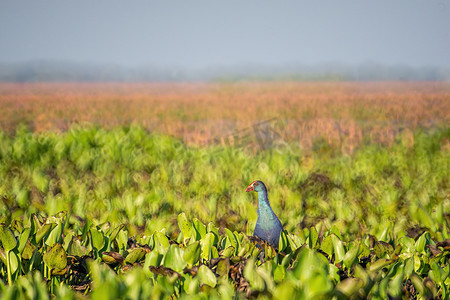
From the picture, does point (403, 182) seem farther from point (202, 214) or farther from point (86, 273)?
point (86, 273)

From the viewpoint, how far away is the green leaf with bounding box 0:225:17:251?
2.15 meters

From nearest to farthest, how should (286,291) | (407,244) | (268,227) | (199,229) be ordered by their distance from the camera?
(286,291) < (199,229) < (407,244) < (268,227)

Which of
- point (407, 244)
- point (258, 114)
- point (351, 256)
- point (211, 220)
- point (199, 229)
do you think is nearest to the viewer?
point (351, 256)

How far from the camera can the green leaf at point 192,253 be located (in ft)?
6.73

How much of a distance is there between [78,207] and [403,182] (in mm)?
3564

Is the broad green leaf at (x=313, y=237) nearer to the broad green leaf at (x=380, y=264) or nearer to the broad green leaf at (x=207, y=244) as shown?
the broad green leaf at (x=380, y=264)

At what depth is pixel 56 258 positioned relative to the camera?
2189 mm

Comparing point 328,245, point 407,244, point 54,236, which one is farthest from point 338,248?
point 54,236

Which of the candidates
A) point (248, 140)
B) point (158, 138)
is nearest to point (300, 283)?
point (158, 138)

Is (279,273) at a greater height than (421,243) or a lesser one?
greater

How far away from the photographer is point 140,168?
584cm

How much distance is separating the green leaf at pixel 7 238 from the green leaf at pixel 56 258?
0.16m

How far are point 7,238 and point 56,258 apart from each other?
0.23m

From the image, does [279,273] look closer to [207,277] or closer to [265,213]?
[207,277]
